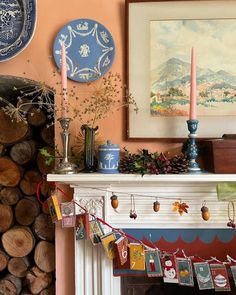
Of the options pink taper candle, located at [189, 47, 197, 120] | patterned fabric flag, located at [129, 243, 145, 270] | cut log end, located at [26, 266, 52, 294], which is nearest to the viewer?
pink taper candle, located at [189, 47, 197, 120]

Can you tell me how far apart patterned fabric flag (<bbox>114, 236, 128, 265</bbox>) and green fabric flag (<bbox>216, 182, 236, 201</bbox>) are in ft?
1.37

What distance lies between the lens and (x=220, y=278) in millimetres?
1315

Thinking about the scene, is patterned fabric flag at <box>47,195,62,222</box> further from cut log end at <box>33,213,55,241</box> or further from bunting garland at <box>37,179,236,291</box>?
cut log end at <box>33,213,55,241</box>

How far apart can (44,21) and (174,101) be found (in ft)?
2.15

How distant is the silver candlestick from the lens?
Result: 129 centimetres

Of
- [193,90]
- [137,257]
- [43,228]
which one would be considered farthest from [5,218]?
[193,90]

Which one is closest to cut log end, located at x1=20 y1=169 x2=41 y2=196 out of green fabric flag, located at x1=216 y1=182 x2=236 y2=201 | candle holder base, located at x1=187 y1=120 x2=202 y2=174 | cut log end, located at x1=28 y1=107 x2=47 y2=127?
cut log end, located at x1=28 y1=107 x2=47 y2=127

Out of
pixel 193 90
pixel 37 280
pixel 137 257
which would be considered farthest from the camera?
pixel 37 280

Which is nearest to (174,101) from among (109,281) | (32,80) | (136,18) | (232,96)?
(232,96)

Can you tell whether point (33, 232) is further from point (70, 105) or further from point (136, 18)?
point (136, 18)

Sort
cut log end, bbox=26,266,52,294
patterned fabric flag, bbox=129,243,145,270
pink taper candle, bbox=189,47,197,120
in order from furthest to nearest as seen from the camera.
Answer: cut log end, bbox=26,266,52,294 → patterned fabric flag, bbox=129,243,145,270 → pink taper candle, bbox=189,47,197,120

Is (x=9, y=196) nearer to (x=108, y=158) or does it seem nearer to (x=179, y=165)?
(x=108, y=158)

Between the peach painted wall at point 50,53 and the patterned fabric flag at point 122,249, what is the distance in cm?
22

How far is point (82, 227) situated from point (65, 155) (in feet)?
0.99
